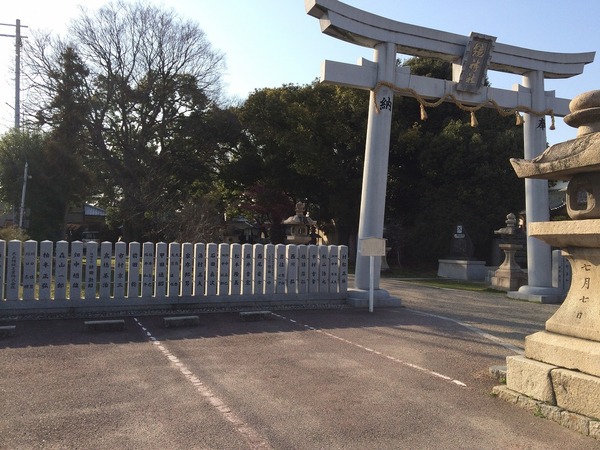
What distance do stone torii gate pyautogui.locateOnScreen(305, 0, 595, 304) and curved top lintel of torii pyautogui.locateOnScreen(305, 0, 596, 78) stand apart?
20mm

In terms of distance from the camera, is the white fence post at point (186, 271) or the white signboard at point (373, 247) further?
the white signboard at point (373, 247)

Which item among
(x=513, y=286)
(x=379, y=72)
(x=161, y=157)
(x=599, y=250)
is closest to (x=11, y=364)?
A: (x=599, y=250)

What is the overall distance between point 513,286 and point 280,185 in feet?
47.4

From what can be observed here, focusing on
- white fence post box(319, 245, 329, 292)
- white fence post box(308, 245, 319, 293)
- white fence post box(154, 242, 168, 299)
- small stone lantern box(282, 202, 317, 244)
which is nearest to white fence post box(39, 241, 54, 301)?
white fence post box(154, 242, 168, 299)

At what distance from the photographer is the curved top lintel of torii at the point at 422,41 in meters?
10.7

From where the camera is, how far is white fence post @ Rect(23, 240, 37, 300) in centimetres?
884

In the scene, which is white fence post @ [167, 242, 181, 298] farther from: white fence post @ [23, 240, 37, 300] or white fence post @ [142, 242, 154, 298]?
white fence post @ [23, 240, 37, 300]

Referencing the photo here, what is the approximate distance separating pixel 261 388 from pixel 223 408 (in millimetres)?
684

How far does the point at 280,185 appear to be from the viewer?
28359 millimetres

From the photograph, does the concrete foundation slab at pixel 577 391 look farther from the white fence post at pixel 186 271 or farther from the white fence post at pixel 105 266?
the white fence post at pixel 105 266

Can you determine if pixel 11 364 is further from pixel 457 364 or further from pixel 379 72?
pixel 379 72

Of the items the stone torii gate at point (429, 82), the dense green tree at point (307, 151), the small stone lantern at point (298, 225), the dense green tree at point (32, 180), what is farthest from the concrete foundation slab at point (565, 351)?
the dense green tree at point (32, 180)

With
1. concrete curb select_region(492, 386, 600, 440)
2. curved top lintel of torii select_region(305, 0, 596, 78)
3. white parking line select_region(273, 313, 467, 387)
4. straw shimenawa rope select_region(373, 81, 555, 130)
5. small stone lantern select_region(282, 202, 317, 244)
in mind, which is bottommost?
white parking line select_region(273, 313, 467, 387)

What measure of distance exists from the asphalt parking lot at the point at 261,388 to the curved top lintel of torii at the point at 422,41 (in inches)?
248
